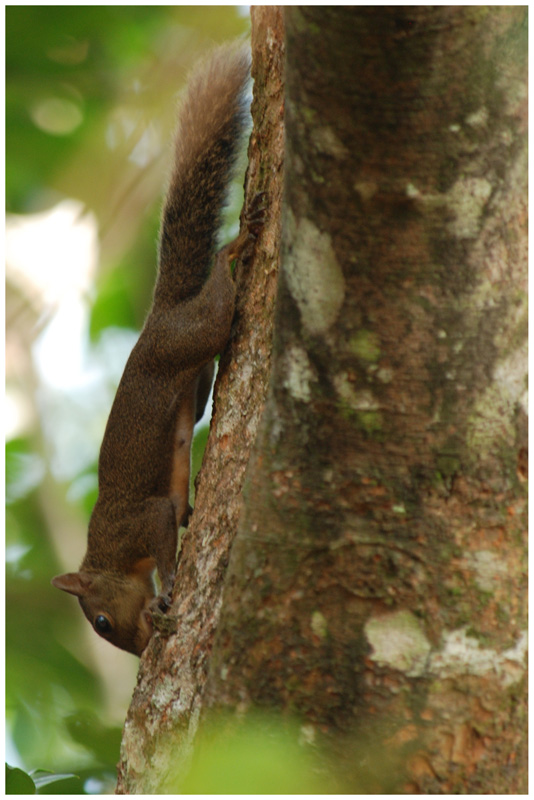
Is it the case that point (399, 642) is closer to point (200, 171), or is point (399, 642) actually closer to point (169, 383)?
point (169, 383)

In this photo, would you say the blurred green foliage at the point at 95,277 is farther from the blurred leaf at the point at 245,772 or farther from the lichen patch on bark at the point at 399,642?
the blurred leaf at the point at 245,772

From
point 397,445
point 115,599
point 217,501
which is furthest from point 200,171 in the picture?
point 397,445

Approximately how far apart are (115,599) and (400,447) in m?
2.37

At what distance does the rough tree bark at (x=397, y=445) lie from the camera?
3.79 feet

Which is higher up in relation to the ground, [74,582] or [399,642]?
[399,642]

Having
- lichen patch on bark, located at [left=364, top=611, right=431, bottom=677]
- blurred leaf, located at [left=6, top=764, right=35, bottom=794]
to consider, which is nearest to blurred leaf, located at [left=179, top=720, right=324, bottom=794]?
lichen patch on bark, located at [left=364, top=611, right=431, bottom=677]

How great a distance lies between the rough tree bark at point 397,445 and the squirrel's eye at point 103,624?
2041 mm

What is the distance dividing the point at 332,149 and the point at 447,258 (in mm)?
230

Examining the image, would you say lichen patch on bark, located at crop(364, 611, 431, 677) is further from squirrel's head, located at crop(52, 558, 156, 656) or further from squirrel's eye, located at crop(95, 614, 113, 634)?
squirrel's eye, located at crop(95, 614, 113, 634)

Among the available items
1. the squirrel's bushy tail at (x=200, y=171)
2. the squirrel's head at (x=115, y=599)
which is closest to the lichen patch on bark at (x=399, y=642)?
the squirrel's bushy tail at (x=200, y=171)

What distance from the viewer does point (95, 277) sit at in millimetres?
3400

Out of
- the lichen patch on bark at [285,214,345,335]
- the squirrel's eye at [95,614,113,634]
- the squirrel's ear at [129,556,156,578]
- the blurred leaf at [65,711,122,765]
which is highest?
the lichen patch on bark at [285,214,345,335]

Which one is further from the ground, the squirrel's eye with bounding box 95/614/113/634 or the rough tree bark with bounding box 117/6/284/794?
the rough tree bark with bounding box 117/6/284/794

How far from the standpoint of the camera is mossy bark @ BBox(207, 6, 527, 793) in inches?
45.9
